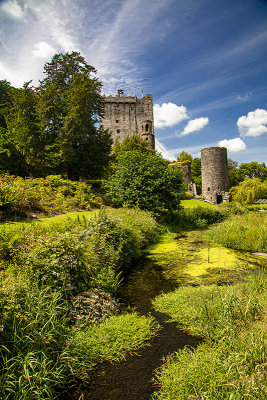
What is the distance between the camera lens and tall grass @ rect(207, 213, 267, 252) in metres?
9.31

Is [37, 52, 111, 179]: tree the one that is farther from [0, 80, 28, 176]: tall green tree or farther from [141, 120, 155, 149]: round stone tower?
[141, 120, 155, 149]: round stone tower

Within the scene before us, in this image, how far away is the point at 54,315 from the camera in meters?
3.41

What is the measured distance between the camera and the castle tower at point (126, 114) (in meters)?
44.0

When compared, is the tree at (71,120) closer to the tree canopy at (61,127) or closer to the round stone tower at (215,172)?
the tree canopy at (61,127)

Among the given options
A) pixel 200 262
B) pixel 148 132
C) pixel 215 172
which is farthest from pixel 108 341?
pixel 148 132

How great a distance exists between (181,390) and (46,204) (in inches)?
398

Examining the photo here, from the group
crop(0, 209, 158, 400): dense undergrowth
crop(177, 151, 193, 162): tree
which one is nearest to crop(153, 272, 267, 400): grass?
crop(0, 209, 158, 400): dense undergrowth

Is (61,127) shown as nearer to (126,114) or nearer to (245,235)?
(245,235)

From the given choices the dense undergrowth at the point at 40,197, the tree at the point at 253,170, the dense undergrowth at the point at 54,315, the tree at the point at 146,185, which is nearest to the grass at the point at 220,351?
the dense undergrowth at the point at 54,315

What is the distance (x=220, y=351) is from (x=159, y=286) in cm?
291

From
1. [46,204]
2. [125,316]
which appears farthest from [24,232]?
[46,204]

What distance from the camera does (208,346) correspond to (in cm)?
343

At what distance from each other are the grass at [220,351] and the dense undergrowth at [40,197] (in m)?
6.50

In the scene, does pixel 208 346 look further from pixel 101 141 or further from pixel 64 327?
pixel 101 141
